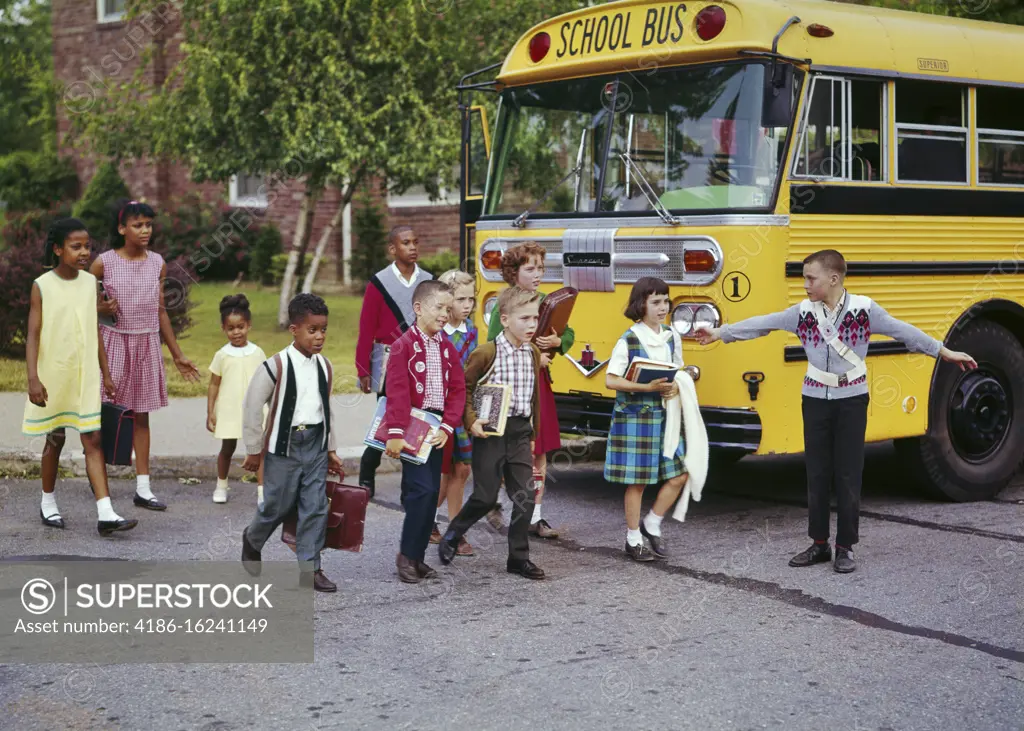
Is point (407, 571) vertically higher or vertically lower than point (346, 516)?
lower

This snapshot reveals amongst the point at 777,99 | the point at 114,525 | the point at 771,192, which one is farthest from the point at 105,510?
the point at 777,99

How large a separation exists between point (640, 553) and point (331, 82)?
1080cm

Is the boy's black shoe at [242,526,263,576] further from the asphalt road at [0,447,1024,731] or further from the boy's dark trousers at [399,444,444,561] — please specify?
the boy's dark trousers at [399,444,444,561]

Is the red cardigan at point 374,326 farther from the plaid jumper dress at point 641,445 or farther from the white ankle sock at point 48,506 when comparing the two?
the white ankle sock at point 48,506

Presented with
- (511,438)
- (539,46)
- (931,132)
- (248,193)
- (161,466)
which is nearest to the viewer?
(511,438)

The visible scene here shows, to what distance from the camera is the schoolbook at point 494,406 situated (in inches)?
251

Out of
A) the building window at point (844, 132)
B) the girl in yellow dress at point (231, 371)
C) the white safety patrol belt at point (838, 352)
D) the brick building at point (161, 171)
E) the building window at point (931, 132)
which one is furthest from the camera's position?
the brick building at point (161, 171)

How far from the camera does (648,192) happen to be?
7.83 m

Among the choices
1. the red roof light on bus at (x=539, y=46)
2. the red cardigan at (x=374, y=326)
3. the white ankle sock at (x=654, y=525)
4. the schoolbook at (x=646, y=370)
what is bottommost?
the white ankle sock at (x=654, y=525)

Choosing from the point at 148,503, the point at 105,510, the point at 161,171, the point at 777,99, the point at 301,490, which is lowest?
Result: the point at 148,503

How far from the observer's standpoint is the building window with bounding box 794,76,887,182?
7.51m

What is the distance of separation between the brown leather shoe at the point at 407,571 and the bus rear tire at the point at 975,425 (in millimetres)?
3507

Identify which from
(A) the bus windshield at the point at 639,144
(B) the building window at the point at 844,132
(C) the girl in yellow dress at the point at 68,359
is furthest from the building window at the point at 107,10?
(B) the building window at the point at 844,132

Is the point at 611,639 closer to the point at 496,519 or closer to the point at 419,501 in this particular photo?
the point at 419,501
